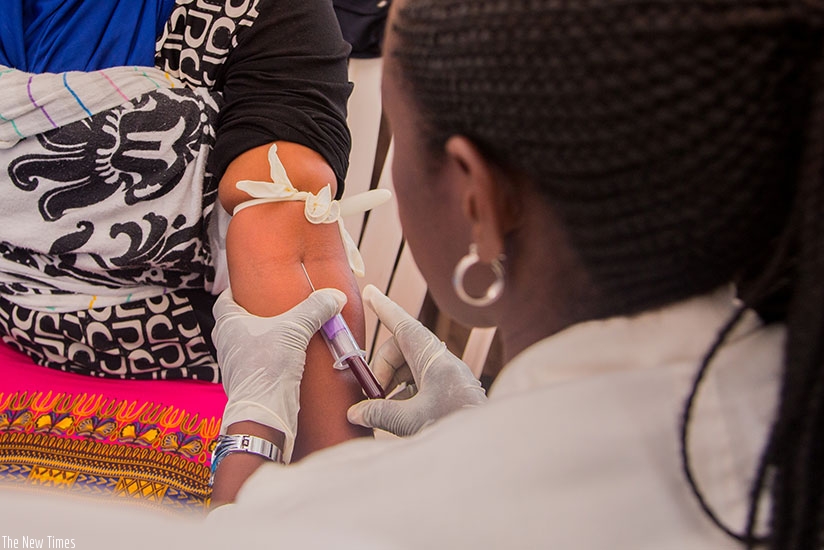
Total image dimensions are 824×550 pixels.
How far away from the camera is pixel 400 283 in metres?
1.61

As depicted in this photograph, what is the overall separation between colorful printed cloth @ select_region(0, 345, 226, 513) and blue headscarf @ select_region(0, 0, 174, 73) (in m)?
0.52

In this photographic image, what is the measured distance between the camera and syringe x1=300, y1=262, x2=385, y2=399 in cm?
97

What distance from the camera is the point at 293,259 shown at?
1135 mm

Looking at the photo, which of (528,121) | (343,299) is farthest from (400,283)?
(528,121)

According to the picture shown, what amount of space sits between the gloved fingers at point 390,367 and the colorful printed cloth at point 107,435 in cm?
32

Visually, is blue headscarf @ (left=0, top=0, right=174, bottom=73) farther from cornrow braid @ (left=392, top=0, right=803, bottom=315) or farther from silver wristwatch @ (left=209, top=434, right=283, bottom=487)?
cornrow braid @ (left=392, top=0, right=803, bottom=315)

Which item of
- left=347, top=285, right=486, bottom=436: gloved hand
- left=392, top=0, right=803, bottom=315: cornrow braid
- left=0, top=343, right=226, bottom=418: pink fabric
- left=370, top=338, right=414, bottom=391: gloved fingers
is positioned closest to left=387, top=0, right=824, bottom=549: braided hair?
left=392, top=0, right=803, bottom=315: cornrow braid

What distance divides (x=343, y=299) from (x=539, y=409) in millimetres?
641

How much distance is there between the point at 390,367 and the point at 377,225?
63 cm

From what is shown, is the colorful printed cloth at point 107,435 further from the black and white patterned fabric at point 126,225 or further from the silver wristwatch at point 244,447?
the silver wristwatch at point 244,447

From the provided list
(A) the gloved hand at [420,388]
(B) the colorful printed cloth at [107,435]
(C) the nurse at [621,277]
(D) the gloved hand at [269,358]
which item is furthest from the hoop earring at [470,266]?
(B) the colorful printed cloth at [107,435]

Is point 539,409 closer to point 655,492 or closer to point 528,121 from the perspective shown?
point 655,492

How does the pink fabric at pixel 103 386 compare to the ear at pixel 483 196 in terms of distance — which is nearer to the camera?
the ear at pixel 483 196

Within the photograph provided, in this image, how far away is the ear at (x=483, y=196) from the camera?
49 cm
